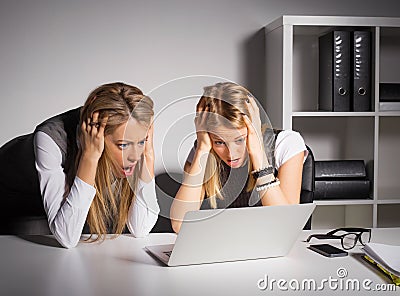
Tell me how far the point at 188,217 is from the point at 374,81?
5.63 ft

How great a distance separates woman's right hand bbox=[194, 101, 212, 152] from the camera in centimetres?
141

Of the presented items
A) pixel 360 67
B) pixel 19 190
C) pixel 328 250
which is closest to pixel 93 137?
pixel 328 250

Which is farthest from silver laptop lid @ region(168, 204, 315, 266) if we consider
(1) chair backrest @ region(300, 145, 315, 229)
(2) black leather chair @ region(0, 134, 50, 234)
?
(2) black leather chair @ region(0, 134, 50, 234)

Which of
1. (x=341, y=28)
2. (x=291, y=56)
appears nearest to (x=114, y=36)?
(x=291, y=56)

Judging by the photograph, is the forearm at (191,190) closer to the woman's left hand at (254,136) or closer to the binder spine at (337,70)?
the woman's left hand at (254,136)

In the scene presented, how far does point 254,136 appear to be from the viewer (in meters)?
1.60

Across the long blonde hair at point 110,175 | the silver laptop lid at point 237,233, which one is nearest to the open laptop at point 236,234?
the silver laptop lid at point 237,233

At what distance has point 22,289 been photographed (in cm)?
132

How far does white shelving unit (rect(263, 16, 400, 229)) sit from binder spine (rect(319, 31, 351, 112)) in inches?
1.8

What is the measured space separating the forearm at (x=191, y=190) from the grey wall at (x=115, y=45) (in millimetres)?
1371

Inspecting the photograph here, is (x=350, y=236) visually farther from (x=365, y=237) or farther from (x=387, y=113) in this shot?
(x=387, y=113)

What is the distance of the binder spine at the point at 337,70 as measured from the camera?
2.80m

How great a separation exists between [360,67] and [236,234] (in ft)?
5.12

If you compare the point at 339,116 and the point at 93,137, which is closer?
the point at 93,137
